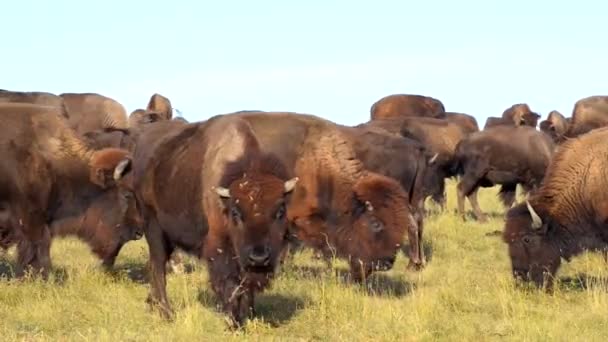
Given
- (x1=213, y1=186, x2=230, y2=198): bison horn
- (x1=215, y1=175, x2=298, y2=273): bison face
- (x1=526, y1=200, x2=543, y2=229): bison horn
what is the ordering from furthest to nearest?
(x1=526, y1=200, x2=543, y2=229): bison horn < (x1=213, y1=186, x2=230, y2=198): bison horn < (x1=215, y1=175, x2=298, y2=273): bison face

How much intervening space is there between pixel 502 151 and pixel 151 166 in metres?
11.8

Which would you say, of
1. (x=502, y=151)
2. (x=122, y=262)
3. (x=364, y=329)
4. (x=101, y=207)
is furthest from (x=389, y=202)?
(x=502, y=151)

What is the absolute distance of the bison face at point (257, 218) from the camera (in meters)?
7.73

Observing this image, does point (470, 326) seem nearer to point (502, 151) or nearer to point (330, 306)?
point (330, 306)

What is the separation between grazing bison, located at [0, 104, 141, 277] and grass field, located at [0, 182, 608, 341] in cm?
48

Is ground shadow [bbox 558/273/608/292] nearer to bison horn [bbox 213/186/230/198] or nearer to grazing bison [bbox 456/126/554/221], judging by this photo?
bison horn [bbox 213/186/230/198]

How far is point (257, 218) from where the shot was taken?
7801mm

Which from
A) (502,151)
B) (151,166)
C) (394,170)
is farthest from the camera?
(502,151)

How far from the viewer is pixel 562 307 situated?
9.80 m

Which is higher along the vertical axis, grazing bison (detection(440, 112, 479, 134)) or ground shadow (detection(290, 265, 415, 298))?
grazing bison (detection(440, 112, 479, 134))

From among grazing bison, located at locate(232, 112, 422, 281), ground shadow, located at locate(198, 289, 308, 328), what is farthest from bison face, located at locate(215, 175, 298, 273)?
grazing bison, located at locate(232, 112, 422, 281)

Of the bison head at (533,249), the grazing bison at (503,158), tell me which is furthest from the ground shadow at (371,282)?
the grazing bison at (503,158)

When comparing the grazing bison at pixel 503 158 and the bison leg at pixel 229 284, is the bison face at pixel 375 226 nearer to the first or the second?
the bison leg at pixel 229 284

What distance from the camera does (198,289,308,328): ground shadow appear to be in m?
9.05
